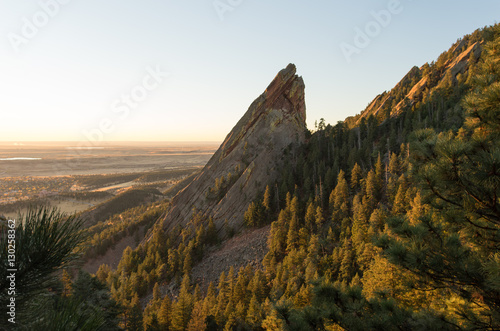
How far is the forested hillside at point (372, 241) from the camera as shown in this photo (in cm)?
491

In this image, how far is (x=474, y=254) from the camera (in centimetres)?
525

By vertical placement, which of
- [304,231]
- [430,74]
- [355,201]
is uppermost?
[430,74]

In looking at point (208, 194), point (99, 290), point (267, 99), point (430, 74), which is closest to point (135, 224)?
point (208, 194)

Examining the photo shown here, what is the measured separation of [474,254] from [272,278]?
37.7 meters

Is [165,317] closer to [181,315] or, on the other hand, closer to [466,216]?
[181,315]

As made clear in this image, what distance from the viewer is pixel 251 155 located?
70688mm

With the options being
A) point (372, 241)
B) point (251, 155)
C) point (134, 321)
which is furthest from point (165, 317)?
point (251, 155)

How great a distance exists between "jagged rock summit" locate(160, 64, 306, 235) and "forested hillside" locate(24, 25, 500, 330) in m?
3.37

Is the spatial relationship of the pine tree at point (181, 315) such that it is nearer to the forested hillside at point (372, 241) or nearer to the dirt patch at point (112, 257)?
the forested hillside at point (372, 241)

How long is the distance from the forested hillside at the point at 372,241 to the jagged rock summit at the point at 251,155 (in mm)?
3367

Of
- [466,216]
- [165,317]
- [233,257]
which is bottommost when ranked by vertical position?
[165,317]

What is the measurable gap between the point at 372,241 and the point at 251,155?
6492 cm

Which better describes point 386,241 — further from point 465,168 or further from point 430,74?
point 430,74

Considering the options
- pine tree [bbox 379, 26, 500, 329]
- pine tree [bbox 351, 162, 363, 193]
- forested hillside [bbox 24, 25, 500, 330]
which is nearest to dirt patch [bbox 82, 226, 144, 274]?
forested hillside [bbox 24, 25, 500, 330]
